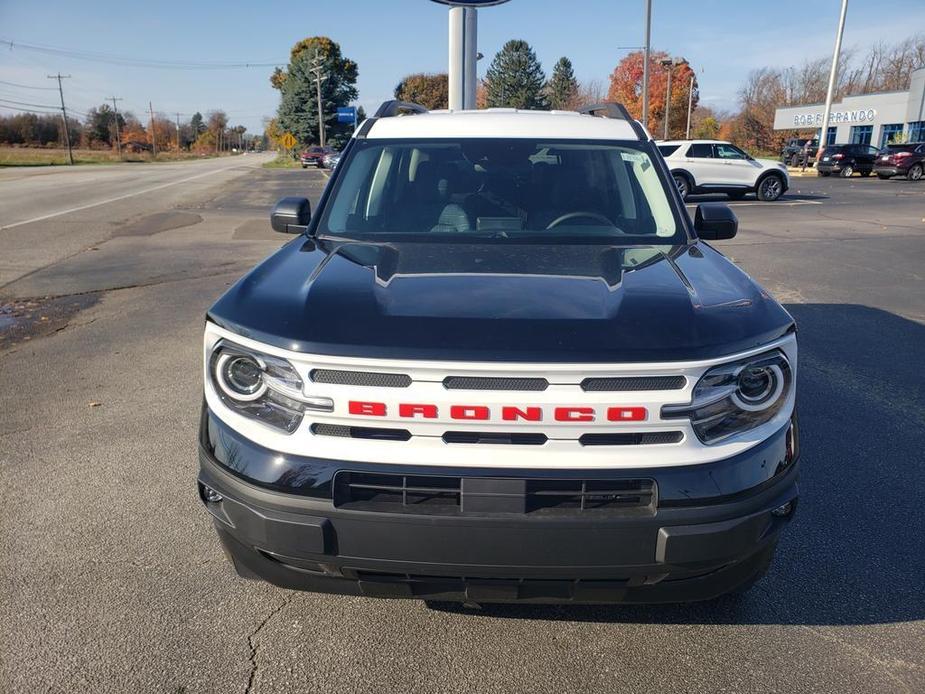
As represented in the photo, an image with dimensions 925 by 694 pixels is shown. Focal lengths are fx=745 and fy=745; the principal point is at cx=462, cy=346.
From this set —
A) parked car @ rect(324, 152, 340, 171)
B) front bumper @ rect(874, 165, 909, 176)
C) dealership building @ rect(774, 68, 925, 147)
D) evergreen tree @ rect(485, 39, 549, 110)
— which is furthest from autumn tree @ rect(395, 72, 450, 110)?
parked car @ rect(324, 152, 340, 171)

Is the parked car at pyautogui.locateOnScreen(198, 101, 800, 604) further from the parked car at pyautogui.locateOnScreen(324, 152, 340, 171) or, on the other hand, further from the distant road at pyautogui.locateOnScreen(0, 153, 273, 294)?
the distant road at pyautogui.locateOnScreen(0, 153, 273, 294)

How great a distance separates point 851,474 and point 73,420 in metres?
4.56

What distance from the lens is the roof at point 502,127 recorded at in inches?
153

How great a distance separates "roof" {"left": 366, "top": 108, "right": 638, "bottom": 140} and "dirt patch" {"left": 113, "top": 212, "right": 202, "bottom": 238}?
1184 cm

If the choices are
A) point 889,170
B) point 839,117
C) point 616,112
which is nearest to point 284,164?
point 839,117

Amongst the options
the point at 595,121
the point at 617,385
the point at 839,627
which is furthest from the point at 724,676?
the point at 595,121

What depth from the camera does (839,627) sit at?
271 cm

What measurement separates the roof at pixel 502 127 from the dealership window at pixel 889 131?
57453 millimetres

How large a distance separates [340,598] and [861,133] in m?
64.7

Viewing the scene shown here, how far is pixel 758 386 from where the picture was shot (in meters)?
2.28

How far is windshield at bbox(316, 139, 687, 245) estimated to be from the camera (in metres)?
3.51

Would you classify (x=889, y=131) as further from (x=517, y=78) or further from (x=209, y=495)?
(x=209, y=495)

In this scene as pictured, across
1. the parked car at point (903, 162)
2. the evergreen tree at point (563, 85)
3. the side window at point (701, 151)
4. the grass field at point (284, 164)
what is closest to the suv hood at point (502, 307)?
the side window at point (701, 151)

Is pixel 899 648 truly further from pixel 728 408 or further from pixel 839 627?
pixel 728 408
